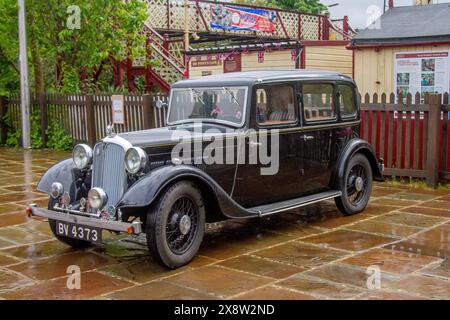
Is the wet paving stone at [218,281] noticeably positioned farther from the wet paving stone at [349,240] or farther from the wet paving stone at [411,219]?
the wet paving stone at [411,219]

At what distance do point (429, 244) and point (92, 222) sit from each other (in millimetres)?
3358

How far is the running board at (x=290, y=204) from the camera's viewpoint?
609cm

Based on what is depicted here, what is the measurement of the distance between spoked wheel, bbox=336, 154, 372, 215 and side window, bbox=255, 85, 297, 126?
1.18 meters

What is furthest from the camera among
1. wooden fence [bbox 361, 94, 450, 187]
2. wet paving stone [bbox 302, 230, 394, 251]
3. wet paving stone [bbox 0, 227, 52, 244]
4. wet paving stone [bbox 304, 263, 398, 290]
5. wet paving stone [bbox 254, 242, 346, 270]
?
wooden fence [bbox 361, 94, 450, 187]

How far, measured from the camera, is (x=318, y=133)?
6.90m

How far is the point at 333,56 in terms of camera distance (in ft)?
48.8

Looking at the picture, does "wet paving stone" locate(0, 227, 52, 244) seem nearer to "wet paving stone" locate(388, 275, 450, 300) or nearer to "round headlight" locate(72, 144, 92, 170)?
"round headlight" locate(72, 144, 92, 170)

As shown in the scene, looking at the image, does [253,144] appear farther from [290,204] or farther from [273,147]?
[290,204]

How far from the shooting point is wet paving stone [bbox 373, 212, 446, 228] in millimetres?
6828

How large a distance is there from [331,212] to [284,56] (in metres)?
7.47

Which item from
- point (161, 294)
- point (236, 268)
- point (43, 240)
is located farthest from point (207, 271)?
point (43, 240)

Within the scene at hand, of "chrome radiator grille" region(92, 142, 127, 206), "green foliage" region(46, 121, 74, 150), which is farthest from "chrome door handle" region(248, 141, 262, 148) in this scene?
"green foliage" region(46, 121, 74, 150)

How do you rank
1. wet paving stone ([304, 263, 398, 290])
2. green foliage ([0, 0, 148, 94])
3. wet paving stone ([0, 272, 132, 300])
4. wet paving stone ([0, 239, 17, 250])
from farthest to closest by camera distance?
green foliage ([0, 0, 148, 94]) → wet paving stone ([0, 239, 17, 250]) → wet paving stone ([304, 263, 398, 290]) → wet paving stone ([0, 272, 132, 300])

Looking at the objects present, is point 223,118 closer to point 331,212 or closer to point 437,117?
point 331,212
